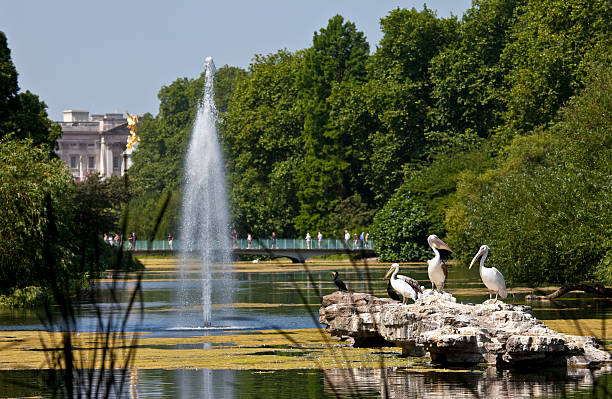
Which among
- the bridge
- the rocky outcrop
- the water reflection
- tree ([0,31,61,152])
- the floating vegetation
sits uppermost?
tree ([0,31,61,152])

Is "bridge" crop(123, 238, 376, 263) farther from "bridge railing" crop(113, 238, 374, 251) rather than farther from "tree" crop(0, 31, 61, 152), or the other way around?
"tree" crop(0, 31, 61, 152)

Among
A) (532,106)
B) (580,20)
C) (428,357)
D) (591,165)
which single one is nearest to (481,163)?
(532,106)

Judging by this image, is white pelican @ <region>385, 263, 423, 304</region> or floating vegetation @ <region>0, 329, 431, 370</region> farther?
white pelican @ <region>385, 263, 423, 304</region>

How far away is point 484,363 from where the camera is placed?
2133cm

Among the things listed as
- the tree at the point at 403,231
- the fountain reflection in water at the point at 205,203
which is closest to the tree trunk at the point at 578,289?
the fountain reflection in water at the point at 205,203

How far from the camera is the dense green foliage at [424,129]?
167 feet

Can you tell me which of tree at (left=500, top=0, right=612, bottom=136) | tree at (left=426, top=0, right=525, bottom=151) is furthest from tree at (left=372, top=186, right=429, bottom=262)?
tree at (left=500, top=0, right=612, bottom=136)

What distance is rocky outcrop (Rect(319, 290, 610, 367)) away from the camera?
21.1 meters

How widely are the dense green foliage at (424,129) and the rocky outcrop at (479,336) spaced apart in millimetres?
20311

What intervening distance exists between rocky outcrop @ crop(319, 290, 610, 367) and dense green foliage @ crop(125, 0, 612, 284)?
2031 cm

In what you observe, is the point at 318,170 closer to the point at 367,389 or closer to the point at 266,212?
the point at 266,212

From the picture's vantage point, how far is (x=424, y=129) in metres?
91.8

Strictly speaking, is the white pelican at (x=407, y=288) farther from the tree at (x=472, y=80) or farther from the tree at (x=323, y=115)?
the tree at (x=323, y=115)

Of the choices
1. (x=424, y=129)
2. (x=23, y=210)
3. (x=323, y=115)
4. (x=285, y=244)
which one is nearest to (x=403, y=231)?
(x=424, y=129)
